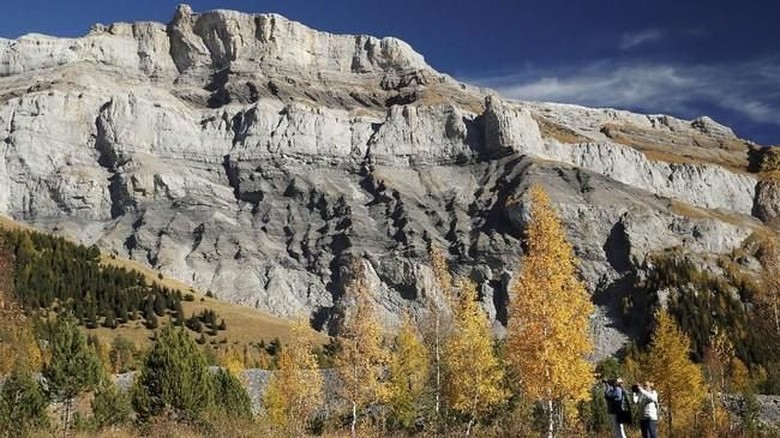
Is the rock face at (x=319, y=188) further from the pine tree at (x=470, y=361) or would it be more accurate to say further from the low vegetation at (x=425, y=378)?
the pine tree at (x=470, y=361)

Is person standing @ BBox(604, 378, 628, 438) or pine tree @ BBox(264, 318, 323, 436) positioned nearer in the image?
person standing @ BBox(604, 378, 628, 438)

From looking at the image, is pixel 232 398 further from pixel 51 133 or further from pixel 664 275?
pixel 51 133

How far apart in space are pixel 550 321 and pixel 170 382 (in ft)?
50.2

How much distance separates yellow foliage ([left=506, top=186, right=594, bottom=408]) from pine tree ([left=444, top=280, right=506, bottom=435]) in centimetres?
789

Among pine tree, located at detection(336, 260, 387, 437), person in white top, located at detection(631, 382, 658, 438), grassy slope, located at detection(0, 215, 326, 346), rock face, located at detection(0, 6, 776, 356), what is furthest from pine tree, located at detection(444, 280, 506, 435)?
rock face, located at detection(0, 6, 776, 356)

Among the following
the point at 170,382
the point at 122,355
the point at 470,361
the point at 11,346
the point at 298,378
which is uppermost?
the point at 470,361

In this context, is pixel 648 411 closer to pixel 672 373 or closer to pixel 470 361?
pixel 470 361

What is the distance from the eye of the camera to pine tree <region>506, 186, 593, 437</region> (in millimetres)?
22656

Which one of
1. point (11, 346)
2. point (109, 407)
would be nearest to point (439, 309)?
point (109, 407)

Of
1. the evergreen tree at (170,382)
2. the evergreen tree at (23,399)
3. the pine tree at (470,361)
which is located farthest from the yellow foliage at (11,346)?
the pine tree at (470,361)

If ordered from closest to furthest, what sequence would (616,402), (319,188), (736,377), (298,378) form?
(616,402) < (298,378) < (736,377) < (319,188)

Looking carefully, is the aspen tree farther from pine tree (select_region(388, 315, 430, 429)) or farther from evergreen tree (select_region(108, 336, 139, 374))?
evergreen tree (select_region(108, 336, 139, 374))

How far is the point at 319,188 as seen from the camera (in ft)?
547

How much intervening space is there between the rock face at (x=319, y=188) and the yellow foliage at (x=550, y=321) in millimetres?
107917
